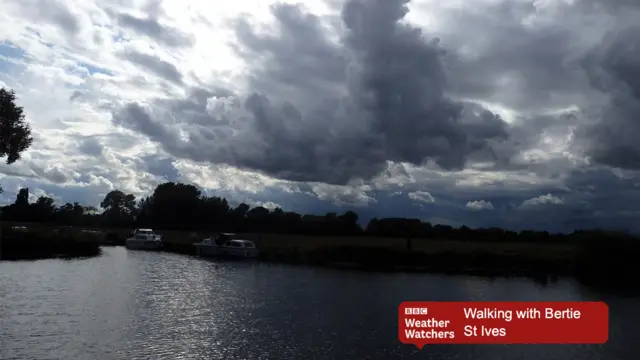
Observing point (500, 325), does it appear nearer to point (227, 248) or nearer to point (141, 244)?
point (227, 248)

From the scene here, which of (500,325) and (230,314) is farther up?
(500,325)

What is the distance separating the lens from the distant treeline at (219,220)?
466ft

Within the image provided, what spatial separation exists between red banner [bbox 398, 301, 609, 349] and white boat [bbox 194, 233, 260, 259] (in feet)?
170

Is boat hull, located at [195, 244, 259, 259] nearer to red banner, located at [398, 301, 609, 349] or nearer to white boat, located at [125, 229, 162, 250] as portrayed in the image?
white boat, located at [125, 229, 162, 250]

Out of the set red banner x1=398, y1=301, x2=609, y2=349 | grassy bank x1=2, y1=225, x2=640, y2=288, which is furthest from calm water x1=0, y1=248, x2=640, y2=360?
grassy bank x1=2, y1=225, x2=640, y2=288

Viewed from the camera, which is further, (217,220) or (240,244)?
(217,220)

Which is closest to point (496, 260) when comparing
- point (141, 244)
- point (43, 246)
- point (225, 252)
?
point (225, 252)

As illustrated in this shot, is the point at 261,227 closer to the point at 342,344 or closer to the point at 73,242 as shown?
the point at 73,242

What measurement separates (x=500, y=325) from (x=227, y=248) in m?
62.4

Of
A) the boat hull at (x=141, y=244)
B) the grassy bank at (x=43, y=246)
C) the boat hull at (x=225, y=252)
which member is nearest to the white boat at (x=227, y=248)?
the boat hull at (x=225, y=252)

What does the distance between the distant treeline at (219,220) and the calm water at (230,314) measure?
250 ft

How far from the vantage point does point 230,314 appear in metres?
38.8

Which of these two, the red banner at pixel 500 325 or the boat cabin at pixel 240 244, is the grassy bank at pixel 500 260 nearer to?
the boat cabin at pixel 240 244

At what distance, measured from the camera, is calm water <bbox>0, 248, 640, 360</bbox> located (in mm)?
29078
